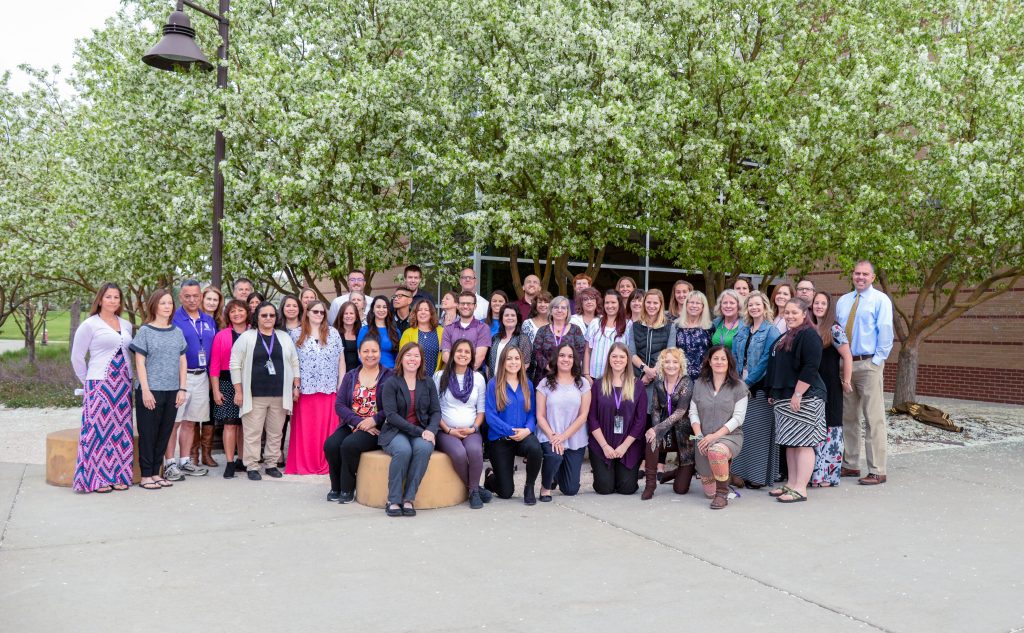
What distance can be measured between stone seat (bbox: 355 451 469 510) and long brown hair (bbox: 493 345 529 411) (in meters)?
0.72

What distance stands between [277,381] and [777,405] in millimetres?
4765

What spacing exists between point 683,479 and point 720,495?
1.78 feet

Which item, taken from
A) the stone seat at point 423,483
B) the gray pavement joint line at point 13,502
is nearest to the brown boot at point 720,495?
the stone seat at point 423,483

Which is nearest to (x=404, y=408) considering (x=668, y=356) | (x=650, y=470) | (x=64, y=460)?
(x=650, y=470)

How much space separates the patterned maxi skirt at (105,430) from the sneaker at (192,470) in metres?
0.84

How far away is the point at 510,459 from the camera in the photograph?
24.2 feet

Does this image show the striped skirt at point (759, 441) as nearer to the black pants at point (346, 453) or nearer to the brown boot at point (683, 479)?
the brown boot at point (683, 479)

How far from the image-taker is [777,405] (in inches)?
299

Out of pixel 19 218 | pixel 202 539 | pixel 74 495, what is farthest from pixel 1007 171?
pixel 19 218

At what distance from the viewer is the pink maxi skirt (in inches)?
328

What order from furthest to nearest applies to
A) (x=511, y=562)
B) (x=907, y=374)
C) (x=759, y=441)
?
(x=907, y=374) < (x=759, y=441) < (x=511, y=562)

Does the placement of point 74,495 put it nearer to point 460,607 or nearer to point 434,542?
point 434,542

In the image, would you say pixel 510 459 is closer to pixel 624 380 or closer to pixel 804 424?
pixel 624 380

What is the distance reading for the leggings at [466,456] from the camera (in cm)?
707
